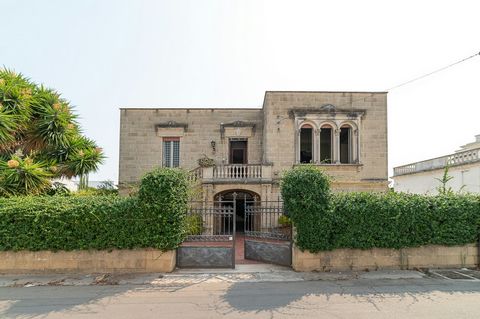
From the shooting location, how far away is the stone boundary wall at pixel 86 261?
7449 mm

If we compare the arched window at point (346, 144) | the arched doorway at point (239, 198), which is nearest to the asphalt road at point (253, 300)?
the arched doorway at point (239, 198)

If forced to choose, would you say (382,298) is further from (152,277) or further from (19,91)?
(19,91)

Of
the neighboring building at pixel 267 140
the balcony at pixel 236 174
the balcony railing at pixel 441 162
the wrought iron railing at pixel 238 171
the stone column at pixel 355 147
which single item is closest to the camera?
the balcony at pixel 236 174

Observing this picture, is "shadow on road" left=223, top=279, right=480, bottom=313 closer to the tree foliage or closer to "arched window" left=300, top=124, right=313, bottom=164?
the tree foliage

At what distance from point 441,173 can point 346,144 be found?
27.0ft

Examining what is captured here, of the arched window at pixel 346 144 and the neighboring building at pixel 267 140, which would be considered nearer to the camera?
the neighboring building at pixel 267 140

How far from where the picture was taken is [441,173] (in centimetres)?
1898

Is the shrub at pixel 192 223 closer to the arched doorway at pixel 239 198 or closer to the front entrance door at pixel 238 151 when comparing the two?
the arched doorway at pixel 239 198

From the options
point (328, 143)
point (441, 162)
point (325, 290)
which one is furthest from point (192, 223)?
point (441, 162)

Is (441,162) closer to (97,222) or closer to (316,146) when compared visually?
(316,146)

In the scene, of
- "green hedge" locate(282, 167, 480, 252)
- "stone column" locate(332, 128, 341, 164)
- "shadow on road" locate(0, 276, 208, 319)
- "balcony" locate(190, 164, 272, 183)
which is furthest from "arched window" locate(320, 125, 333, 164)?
"shadow on road" locate(0, 276, 208, 319)

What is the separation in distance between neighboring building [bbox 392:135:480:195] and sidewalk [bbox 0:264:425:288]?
9.67m

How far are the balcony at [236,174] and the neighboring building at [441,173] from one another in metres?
9.66

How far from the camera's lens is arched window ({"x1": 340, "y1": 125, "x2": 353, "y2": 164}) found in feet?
52.5
